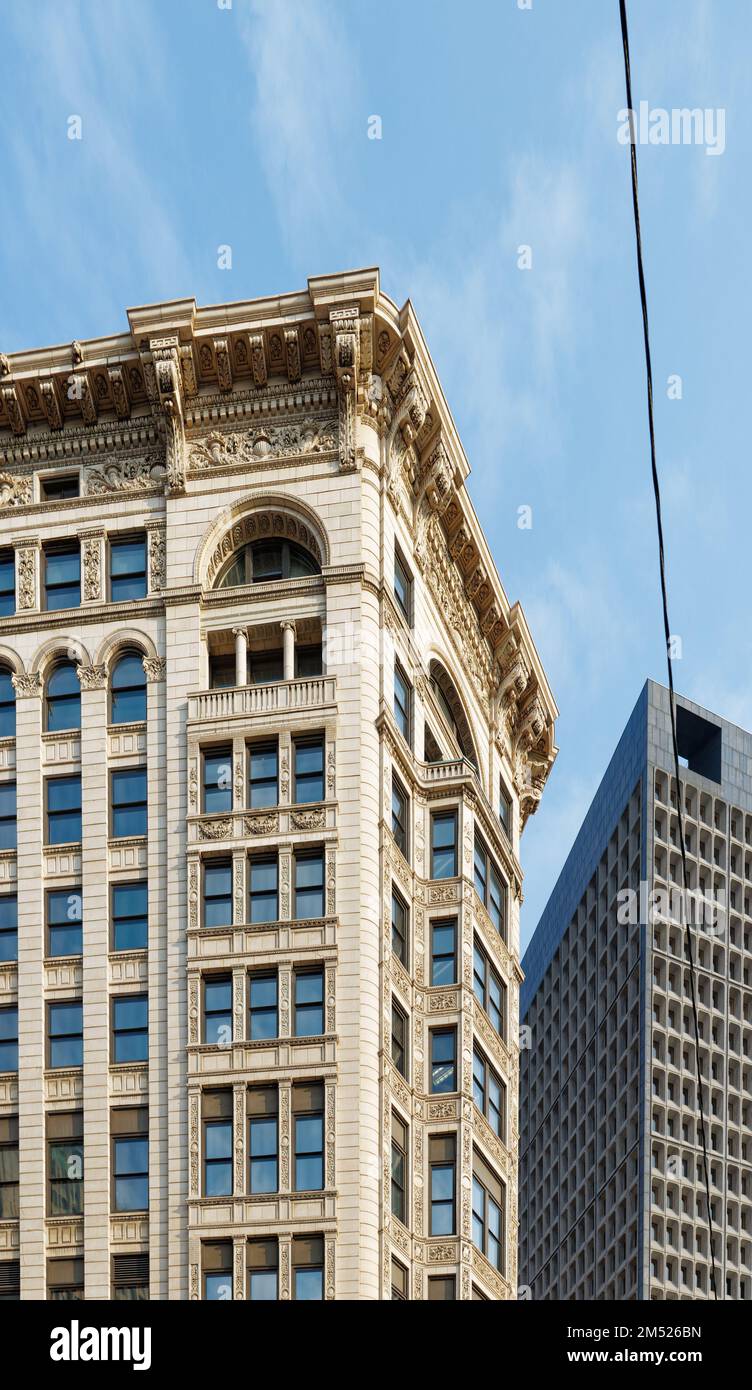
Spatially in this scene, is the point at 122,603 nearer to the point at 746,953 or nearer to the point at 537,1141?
the point at 746,953

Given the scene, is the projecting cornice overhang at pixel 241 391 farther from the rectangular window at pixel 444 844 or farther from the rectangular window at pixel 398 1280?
the rectangular window at pixel 398 1280

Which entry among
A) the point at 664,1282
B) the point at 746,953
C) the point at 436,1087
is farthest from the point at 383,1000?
the point at 746,953

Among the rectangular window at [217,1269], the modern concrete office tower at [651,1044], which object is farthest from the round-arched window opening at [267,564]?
the modern concrete office tower at [651,1044]

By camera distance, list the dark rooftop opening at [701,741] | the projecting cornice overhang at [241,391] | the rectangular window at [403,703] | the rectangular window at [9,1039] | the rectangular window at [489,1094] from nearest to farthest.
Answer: the rectangular window at [9,1039] < the projecting cornice overhang at [241,391] < the rectangular window at [403,703] < the rectangular window at [489,1094] < the dark rooftop opening at [701,741]

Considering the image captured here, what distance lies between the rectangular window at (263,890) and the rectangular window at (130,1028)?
351 centimetres

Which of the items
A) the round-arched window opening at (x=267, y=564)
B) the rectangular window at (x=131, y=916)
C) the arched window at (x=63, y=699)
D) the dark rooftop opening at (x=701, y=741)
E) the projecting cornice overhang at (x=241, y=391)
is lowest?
the rectangular window at (x=131, y=916)

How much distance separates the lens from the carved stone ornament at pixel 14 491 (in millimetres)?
63438

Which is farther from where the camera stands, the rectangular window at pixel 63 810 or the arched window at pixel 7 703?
the arched window at pixel 7 703

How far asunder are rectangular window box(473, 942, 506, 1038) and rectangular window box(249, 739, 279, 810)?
30.0 ft

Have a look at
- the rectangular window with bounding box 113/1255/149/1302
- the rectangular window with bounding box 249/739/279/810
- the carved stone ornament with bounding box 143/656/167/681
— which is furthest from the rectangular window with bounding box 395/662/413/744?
the rectangular window with bounding box 113/1255/149/1302

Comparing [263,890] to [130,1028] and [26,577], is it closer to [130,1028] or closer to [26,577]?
[130,1028]

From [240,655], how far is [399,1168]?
13.8 m


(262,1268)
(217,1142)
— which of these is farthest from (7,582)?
(262,1268)

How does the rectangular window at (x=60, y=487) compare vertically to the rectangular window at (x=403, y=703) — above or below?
above
